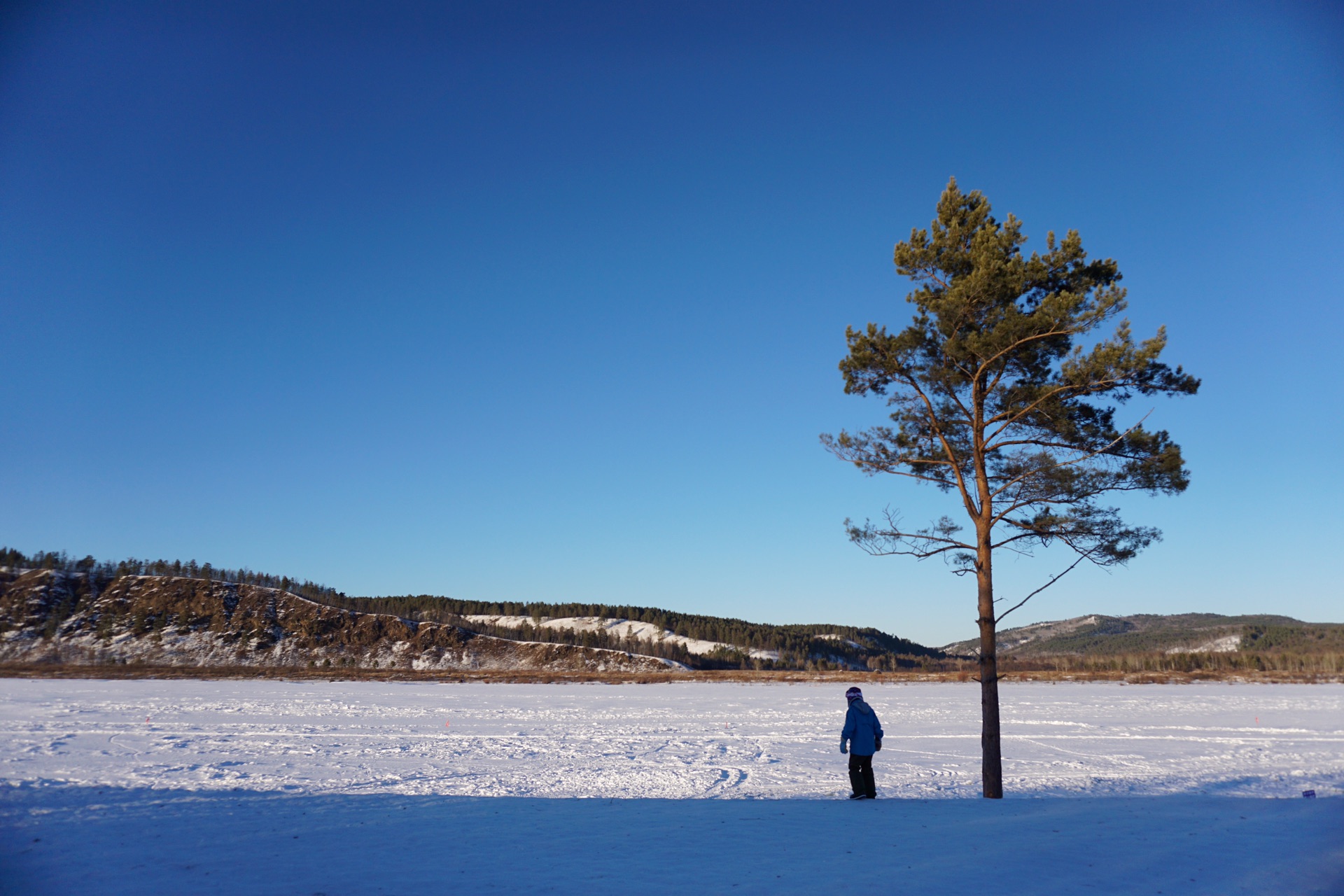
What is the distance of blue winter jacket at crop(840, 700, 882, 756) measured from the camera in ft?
36.6

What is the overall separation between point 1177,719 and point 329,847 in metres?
33.9

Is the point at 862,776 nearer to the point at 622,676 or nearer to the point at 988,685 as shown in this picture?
the point at 988,685

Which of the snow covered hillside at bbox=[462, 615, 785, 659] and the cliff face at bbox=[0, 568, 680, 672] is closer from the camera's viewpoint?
the cliff face at bbox=[0, 568, 680, 672]

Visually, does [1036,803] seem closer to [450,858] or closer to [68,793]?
[450,858]

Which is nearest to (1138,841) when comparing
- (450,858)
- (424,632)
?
(450,858)

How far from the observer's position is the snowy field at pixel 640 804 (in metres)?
6.57

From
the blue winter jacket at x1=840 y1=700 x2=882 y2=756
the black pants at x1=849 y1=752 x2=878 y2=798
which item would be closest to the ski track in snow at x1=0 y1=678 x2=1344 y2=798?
the black pants at x1=849 y1=752 x2=878 y2=798

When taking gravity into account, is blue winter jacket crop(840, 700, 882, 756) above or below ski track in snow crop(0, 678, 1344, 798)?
above

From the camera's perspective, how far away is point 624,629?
16388cm

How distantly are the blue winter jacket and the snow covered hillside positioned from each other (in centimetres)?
13716

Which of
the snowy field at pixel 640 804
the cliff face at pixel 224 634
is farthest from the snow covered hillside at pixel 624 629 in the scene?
the snowy field at pixel 640 804

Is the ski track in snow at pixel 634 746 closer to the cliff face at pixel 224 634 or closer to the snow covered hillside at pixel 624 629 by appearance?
the cliff face at pixel 224 634

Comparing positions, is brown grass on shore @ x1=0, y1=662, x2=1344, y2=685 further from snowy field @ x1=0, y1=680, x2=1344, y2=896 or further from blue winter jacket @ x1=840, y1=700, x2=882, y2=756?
blue winter jacket @ x1=840, y1=700, x2=882, y2=756

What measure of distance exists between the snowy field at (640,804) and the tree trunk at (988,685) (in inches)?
40.4
